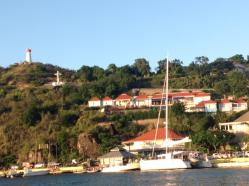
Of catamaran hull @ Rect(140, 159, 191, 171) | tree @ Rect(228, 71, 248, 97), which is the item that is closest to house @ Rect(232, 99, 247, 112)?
tree @ Rect(228, 71, 248, 97)

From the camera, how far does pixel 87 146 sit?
92.5m

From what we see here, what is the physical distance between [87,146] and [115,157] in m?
12.6

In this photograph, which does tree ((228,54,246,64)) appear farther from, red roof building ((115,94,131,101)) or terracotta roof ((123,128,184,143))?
terracotta roof ((123,128,184,143))

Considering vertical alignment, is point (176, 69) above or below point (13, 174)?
above

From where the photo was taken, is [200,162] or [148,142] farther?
[148,142]

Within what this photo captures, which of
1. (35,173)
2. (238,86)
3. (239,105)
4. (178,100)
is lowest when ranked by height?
(35,173)

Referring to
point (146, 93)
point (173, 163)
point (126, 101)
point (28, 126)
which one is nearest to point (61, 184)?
point (173, 163)

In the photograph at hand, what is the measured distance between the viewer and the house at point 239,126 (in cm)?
9044

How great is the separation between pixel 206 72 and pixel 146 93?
23.5 m

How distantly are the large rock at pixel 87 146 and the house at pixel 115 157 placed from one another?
26.3 feet

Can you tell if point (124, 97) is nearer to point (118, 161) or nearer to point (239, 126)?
point (239, 126)

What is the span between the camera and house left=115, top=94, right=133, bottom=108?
117706 millimetres

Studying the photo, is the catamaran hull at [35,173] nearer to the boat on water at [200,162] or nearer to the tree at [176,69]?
the boat on water at [200,162]

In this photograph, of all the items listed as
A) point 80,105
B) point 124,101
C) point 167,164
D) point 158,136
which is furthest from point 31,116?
point 167,164
